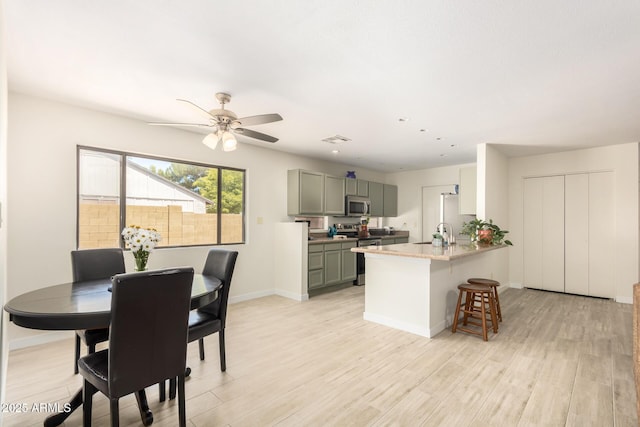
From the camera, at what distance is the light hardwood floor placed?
1.98m

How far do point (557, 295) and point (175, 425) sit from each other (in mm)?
5895

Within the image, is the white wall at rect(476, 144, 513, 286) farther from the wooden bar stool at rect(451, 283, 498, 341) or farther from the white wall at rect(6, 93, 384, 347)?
the white wall at rect(6, 93, 384, 347)

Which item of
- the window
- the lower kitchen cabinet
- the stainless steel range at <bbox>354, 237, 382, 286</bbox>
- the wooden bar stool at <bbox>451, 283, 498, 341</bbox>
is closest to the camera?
the wooden bar stool at <bbox>451, 283, 498, 341</bbox>

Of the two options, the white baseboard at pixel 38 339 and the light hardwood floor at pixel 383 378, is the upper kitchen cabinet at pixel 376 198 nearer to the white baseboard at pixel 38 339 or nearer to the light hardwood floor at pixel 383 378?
the light hardwood floor at pixel 383 378

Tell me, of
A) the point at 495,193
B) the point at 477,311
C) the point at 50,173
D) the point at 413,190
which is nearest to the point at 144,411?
the point at 50,173

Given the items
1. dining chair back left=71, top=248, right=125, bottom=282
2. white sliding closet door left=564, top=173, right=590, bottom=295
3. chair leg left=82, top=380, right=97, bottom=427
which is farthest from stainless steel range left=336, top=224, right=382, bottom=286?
chair leg left=82, top=380, right=97, bottom=427

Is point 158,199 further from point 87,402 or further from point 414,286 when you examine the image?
point 414,286

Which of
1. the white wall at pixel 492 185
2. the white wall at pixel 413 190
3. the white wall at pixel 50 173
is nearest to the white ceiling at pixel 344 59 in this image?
the white wall at pixel 50 173

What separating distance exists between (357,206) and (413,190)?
182 centimetres

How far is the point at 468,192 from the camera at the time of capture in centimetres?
522

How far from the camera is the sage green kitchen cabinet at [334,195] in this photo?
559 cm

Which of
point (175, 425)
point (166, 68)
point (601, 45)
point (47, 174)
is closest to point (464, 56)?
point (601, 45)

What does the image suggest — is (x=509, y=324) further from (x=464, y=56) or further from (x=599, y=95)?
(x=464, y=56)

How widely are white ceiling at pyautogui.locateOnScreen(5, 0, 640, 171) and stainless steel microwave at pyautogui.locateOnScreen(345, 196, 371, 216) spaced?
2.40 m
